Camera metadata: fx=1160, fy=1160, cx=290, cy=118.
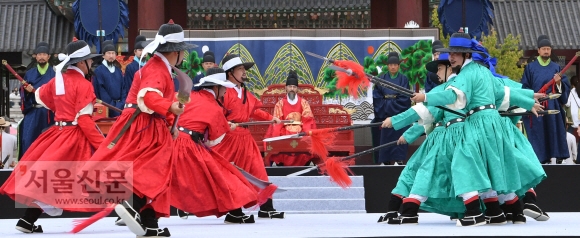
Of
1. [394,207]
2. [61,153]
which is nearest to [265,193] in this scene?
[394,207]

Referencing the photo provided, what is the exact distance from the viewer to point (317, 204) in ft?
37.1

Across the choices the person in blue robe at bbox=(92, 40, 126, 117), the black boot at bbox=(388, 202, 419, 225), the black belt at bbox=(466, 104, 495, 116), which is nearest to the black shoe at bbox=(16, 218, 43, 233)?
the black boot at bbox=(388, 202, 419, 225)

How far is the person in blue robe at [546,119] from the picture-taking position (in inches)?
486

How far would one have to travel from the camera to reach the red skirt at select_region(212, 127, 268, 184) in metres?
9.38

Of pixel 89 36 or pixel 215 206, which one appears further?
pixel 89 36

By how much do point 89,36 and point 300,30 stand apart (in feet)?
8.23

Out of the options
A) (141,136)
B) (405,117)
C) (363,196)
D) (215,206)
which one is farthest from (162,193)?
(363,196)

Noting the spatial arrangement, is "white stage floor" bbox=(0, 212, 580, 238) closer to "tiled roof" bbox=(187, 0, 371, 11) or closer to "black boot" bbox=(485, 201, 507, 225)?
"black boot" bbox=(485, 201, 507, 225)

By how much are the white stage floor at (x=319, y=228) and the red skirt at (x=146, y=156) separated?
0.50 metres

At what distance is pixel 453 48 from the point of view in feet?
26.3

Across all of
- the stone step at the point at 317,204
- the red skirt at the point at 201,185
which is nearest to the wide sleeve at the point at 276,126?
the stone step at the point at 317,204

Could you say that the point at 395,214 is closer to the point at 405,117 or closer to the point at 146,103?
the point at 405,117

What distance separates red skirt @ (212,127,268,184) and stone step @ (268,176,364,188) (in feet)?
6.57

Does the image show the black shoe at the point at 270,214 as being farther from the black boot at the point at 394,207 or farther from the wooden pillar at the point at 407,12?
the wooden pillar at the point at 407,12
